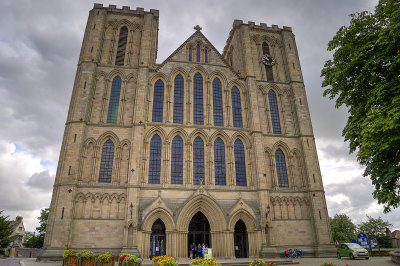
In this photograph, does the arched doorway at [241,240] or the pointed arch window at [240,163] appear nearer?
the arched doorway at [241,240]

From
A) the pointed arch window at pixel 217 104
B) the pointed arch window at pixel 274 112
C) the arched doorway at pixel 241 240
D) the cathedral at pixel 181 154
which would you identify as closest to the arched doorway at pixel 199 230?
the cathedral at pixel 181 154

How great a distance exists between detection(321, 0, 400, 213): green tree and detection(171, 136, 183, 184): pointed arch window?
14697 millimetres

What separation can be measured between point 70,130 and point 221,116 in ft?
48.1

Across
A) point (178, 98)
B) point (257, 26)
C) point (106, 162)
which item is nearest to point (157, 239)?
point (106, 162)

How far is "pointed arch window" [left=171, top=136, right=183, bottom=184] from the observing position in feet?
81.1

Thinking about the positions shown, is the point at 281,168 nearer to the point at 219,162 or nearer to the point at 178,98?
the point at 219,162

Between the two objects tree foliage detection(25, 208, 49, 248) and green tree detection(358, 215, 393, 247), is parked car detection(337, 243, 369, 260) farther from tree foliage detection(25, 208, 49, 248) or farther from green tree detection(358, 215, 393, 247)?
tree foliage detection(25, 208, 49, 248)

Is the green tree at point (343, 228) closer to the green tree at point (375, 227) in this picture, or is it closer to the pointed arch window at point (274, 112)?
the green tree at point (375, 227)

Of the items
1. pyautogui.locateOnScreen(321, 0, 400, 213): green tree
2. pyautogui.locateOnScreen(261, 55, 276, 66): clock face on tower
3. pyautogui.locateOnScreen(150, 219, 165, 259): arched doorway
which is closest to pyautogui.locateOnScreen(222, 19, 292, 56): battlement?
pyautogui.locateOnScreen(261, 55, 276, 66): clock face on tower

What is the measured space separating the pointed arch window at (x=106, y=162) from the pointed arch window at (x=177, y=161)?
18.3 ft

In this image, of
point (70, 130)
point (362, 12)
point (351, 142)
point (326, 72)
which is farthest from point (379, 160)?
point (70, 130)

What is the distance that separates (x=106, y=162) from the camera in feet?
80.4

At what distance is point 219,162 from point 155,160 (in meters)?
6.20

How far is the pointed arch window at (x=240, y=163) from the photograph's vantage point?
26.0 meters
